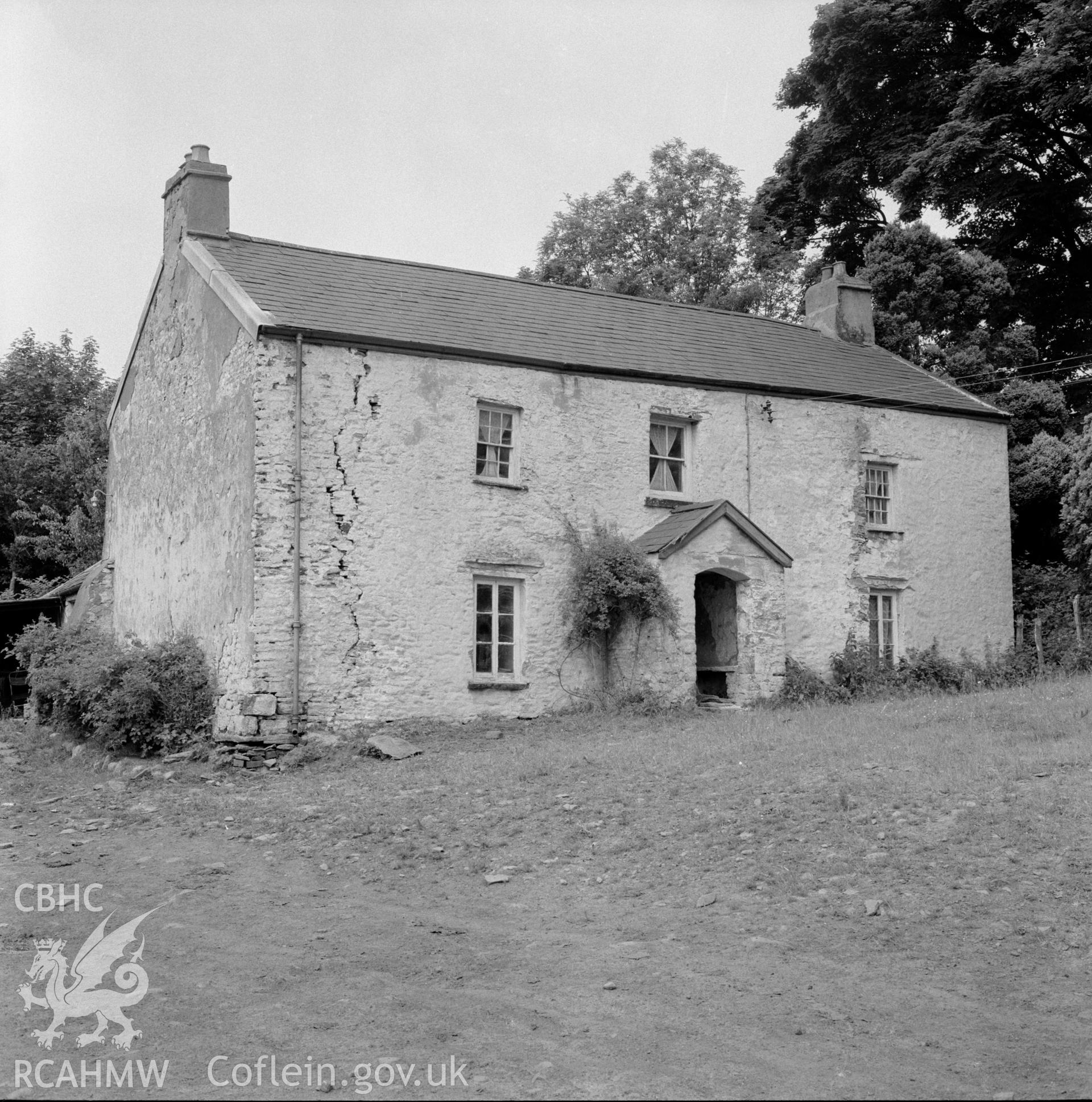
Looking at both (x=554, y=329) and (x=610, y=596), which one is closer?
(x=610, y=596)

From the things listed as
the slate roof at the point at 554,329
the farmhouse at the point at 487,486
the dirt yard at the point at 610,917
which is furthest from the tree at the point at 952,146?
the dirt yard at the point at 610,917

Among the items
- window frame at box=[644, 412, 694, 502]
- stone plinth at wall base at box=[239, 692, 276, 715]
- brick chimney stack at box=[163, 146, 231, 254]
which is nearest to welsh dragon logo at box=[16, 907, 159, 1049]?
stone plinth at wall base at box=[239, 692, 276, 715]

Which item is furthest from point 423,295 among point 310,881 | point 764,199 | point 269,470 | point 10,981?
point 764,199

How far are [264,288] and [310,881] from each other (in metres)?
12.3

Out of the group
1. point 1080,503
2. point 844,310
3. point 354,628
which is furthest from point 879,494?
point 354,628

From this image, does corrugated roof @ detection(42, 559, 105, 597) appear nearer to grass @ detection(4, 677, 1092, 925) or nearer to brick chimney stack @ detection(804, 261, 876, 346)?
grass @ detection(4, 677, 1092, 925)

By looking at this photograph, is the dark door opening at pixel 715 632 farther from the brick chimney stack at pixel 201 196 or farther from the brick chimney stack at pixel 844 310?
the brick chimney stack at pixel 201 196

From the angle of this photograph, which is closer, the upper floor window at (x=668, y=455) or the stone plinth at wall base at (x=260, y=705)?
the stone plinth at wall base at (x=260, y=705)

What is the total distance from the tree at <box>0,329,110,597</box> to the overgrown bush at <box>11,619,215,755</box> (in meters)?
17.1

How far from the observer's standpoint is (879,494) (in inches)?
979

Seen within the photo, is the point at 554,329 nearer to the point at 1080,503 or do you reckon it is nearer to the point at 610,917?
the point at 1080,503

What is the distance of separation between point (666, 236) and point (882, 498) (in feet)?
62.5

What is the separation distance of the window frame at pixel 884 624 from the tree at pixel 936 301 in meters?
8.53

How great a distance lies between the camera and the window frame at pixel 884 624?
952 inches
